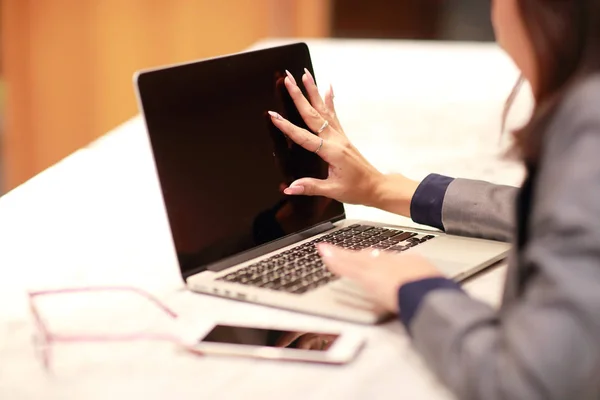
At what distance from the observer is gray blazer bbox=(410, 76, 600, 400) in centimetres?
62

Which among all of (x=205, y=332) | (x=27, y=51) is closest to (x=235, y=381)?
(x=205, y=332)

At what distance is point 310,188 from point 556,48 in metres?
0.43

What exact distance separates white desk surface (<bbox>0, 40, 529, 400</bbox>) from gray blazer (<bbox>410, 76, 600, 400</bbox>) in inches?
2.3

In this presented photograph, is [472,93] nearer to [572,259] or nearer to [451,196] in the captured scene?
[451,196]

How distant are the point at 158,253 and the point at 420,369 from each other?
16.9 inches

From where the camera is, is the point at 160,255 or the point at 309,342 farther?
the point at 160,255

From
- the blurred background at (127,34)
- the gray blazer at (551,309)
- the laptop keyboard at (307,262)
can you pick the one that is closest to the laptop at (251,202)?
the laptop keyboard at (307,262)

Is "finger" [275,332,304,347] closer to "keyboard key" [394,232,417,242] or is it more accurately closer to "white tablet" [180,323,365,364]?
"white tablet" [180,323,365,364]

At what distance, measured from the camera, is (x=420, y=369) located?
0.77m

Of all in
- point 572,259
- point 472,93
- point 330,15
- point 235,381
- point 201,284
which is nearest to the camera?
point 572,259

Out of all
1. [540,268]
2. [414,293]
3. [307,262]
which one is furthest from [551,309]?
[307,262]

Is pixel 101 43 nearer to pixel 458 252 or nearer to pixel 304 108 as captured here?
pixel 304 108

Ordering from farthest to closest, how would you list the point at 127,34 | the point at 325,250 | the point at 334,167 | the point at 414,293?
1. the point at 127,34
2. the point at 334,167
3. the point at 325,250
4. the point at 414,293

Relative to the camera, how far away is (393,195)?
117 cm
